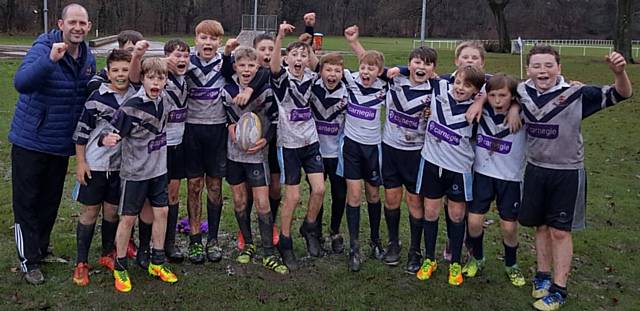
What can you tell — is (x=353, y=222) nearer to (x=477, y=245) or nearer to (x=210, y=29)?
(x=477, y=245)

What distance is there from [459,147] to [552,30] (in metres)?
70.8

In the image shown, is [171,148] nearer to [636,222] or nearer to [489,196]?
[489,196]

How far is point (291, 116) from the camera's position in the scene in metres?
5.62

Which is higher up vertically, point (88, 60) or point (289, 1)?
point (289, 1)

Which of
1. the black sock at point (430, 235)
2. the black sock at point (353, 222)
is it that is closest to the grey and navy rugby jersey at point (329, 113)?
the black sock at point (353, 222)

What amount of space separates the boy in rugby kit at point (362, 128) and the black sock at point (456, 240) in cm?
81

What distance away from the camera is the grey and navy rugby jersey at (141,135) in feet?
16.1

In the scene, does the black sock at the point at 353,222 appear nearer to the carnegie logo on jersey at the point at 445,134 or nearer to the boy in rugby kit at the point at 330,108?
the boy in rugby kit at the point at 330,108

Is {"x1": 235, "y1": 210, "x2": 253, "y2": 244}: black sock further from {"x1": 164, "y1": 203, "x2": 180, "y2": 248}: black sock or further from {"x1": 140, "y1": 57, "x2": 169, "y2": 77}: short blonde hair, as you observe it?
{"x1": 140, "y1": 57, "x2": 169, "y2": 77}: short blonde hair

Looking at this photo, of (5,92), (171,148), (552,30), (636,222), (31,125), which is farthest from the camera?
(552,30)

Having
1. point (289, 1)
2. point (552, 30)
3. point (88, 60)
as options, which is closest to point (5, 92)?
point (88, 60)

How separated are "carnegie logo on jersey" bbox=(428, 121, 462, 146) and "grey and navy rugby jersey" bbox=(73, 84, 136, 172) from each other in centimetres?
253

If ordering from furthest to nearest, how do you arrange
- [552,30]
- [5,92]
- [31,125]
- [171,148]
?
1. [552,30]
2. [5,92]
3. [171,148]
4. [31,125]

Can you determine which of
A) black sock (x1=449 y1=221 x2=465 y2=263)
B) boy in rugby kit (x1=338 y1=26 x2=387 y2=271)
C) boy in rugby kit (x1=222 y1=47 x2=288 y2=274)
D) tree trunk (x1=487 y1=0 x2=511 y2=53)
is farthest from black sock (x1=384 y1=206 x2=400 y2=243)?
tree trunk (x1=487 y1=0 x2=511 y2=53)
